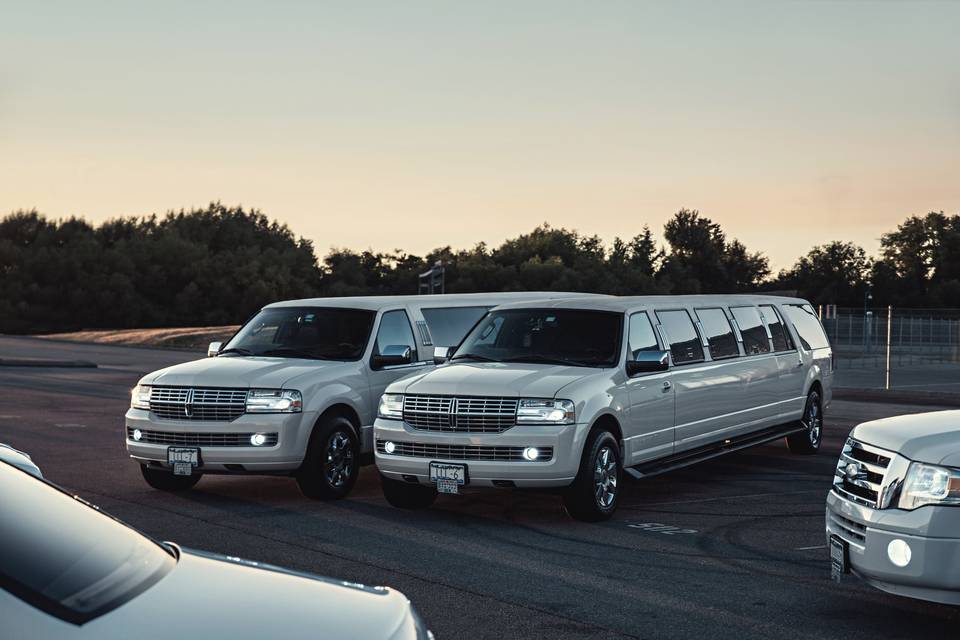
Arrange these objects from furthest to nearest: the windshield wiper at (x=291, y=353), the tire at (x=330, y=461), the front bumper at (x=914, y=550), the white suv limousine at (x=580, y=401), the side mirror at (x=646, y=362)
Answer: the windshield wiper at (x=291, y=353)
the tire at (x=330, y=461)
the side mirror at (x=646, y=362)
the white suv limousine at (x=580, y=401)
the front bumper at (x=914, y=550)

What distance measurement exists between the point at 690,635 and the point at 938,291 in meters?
121

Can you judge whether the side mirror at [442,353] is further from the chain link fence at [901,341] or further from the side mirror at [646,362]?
the chain link fence at [901,341]

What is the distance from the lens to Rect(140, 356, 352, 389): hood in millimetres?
11492

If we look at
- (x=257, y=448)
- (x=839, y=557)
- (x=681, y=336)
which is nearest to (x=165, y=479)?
(x=257, y=448)

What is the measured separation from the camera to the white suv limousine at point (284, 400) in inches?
447

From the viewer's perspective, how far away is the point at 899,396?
26578 mm

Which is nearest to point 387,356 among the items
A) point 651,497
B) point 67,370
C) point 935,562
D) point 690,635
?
point 651,497

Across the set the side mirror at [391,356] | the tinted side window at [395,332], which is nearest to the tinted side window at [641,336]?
the side mirror at [391,356]

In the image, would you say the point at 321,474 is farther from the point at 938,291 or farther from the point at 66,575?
the point at 938,291

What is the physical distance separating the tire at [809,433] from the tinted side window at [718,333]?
255 cm

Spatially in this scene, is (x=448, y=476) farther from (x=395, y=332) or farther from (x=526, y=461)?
(x=395, y=332)

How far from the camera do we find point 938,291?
11912 centimetres

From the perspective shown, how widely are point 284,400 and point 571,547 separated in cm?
342

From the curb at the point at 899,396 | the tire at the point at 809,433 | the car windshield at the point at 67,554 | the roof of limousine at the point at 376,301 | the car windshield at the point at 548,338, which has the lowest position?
the curb at the point at 899,396
